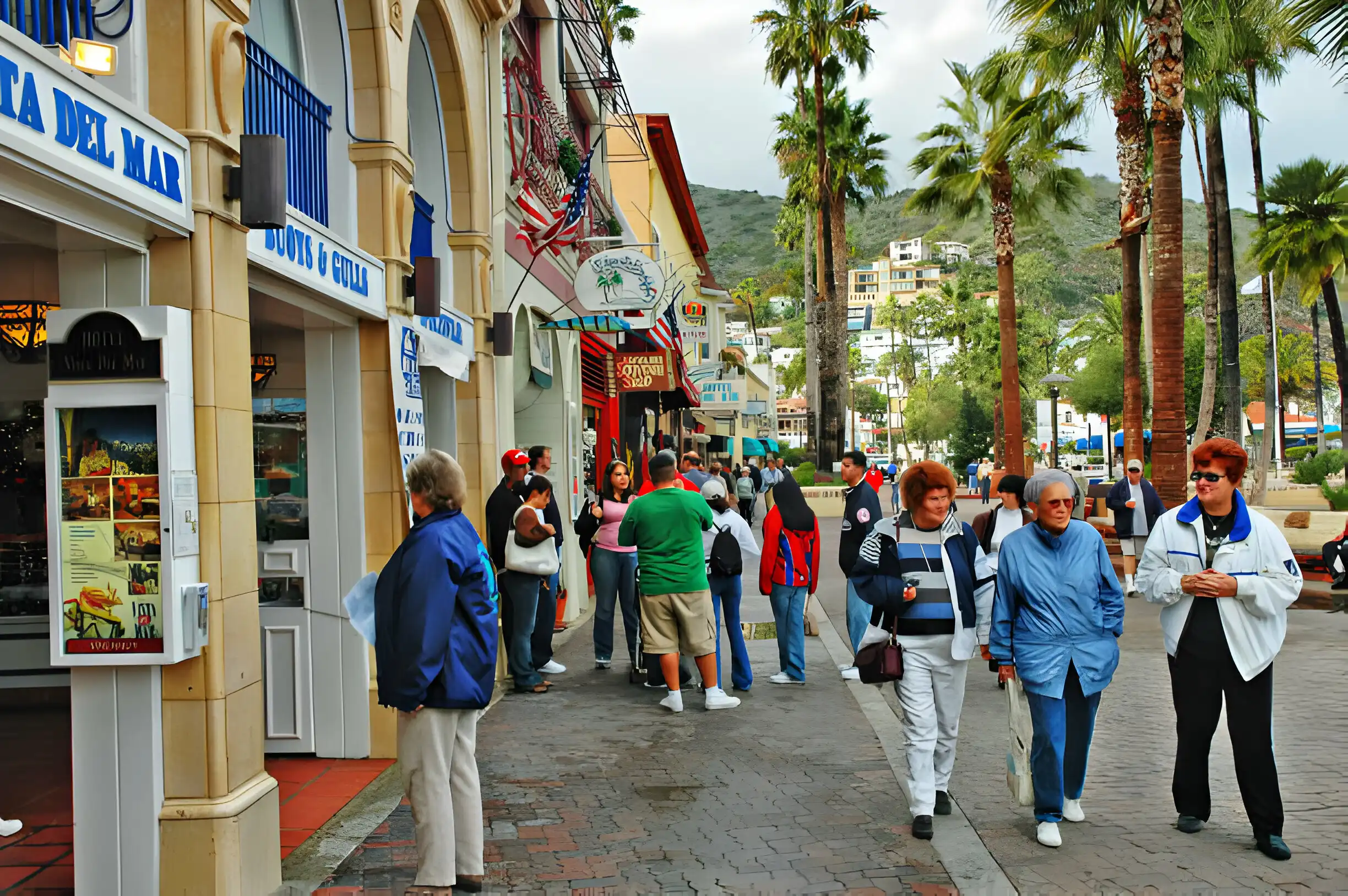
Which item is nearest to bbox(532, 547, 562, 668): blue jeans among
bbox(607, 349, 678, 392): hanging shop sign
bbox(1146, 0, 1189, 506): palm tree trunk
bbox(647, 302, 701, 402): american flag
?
bbox(647, 302, 701, 402): american flag

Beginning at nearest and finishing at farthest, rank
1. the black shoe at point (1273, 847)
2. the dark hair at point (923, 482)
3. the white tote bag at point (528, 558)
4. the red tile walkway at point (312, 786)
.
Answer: the black shoe at point (1273, 847), the dark hair at point (923, 482), the red tile walkway at point (312, 786), the white tote bag at point (528, 558)

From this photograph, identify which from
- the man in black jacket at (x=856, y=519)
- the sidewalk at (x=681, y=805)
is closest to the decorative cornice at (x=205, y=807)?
the sidewalk at (x=681, y=805)

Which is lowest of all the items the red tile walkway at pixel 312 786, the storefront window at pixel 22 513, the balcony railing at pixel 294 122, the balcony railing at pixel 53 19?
the red tile walkway at pixel 312 786

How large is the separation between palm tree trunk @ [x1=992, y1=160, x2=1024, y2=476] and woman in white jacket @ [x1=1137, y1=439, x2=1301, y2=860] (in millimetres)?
24975

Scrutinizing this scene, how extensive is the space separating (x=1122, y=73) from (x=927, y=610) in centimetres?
1788

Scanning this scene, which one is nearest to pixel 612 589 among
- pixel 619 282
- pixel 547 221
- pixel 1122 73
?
pixel 619 282

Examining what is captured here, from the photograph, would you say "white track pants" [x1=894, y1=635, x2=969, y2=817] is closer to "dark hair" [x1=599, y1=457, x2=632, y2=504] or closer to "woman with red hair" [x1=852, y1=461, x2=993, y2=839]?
"woman with red hair" [x1=852, y1=461, x2=993, y2=839]

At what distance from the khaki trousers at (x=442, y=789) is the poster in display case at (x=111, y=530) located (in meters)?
1.04

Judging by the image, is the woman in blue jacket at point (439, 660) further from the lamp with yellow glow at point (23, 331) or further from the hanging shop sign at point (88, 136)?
the lamp with yellow glow at point (23, 331)

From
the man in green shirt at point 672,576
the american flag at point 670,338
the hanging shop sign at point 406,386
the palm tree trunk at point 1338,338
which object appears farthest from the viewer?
the palm tree trunk at point 1338,338

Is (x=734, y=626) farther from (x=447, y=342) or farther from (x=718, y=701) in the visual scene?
(x=447, y=342)

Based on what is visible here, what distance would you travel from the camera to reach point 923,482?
5906 millimetres

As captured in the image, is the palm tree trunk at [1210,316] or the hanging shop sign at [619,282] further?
the palm tree trunk at [1210,316]

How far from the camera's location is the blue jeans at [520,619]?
934 cm
